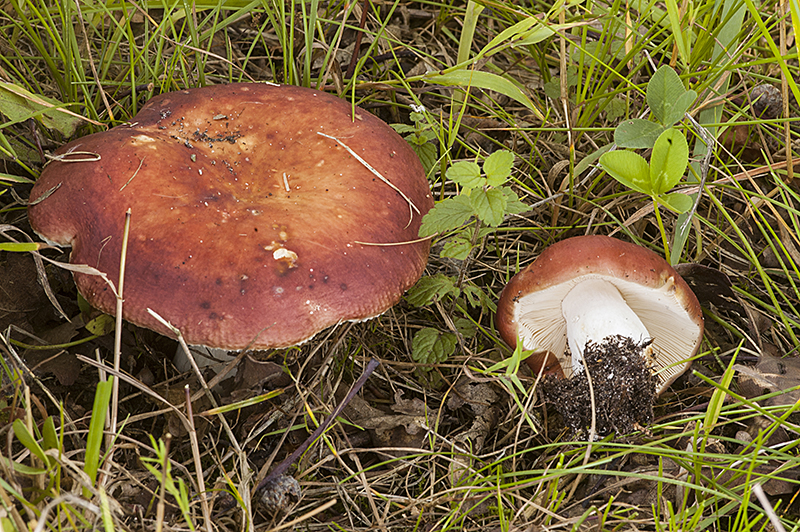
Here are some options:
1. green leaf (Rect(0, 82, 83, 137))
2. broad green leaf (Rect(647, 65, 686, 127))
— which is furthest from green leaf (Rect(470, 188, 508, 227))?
green leaf (Rect(0, 82, 83, 137))

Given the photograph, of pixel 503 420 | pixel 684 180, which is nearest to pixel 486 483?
pixel 503 420

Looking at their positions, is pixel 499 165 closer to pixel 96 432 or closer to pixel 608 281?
pixel 608 281

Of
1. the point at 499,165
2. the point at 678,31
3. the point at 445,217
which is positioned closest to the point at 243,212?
the point at 445,217

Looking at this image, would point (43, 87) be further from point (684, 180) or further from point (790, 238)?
point (790, 238)

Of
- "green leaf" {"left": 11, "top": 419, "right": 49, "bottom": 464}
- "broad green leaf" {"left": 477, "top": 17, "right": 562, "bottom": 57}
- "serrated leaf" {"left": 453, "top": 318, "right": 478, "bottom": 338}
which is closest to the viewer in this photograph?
"green leaf" {"left": 11, "top": 419, "right": 49, "bottom": 464}

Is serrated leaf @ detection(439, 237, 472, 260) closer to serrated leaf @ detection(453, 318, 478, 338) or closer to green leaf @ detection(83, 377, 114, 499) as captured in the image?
serrated leaf @ detection(453, 318, 478, 338)

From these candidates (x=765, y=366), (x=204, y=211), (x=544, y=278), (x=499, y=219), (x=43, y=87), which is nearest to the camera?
(x=204, y=211)
